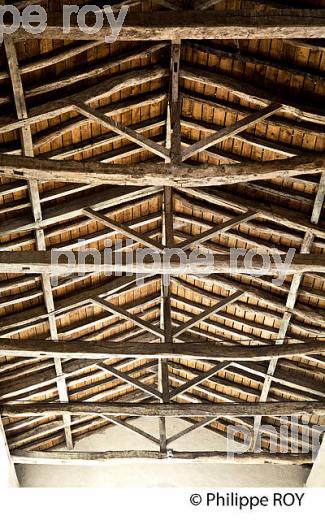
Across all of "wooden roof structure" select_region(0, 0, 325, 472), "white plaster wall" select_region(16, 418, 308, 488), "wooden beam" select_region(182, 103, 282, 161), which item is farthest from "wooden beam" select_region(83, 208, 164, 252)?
"white plaster wall" select_region(16, 418, 308, 488)

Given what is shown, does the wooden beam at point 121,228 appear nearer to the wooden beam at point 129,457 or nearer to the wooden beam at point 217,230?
the wooden beam at point 217,230

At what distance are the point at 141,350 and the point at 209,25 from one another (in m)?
4.21

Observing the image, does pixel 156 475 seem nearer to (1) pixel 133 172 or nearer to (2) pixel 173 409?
(2) pixel 173 409

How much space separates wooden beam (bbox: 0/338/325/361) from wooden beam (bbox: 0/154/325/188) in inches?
98.8

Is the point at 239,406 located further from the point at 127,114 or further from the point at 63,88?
the point at 63,88

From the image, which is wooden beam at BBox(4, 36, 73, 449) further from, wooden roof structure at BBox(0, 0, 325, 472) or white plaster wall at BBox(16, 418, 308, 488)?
white plaster wall at BBox(16, 418, 308, 488)

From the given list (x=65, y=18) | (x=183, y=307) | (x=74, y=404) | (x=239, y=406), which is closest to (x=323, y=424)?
(x=239, y=406)

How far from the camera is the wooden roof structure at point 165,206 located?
6160 mm

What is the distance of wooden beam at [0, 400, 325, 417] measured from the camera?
953cm

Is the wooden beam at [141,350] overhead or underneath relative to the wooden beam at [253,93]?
underneath

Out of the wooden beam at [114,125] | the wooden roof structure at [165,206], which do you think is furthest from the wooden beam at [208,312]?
the wooden beam at [114,125]

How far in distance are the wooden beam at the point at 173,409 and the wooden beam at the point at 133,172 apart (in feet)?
14.4

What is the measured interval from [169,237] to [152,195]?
0.86m

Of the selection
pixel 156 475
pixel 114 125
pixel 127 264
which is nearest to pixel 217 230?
pixel 127 264
